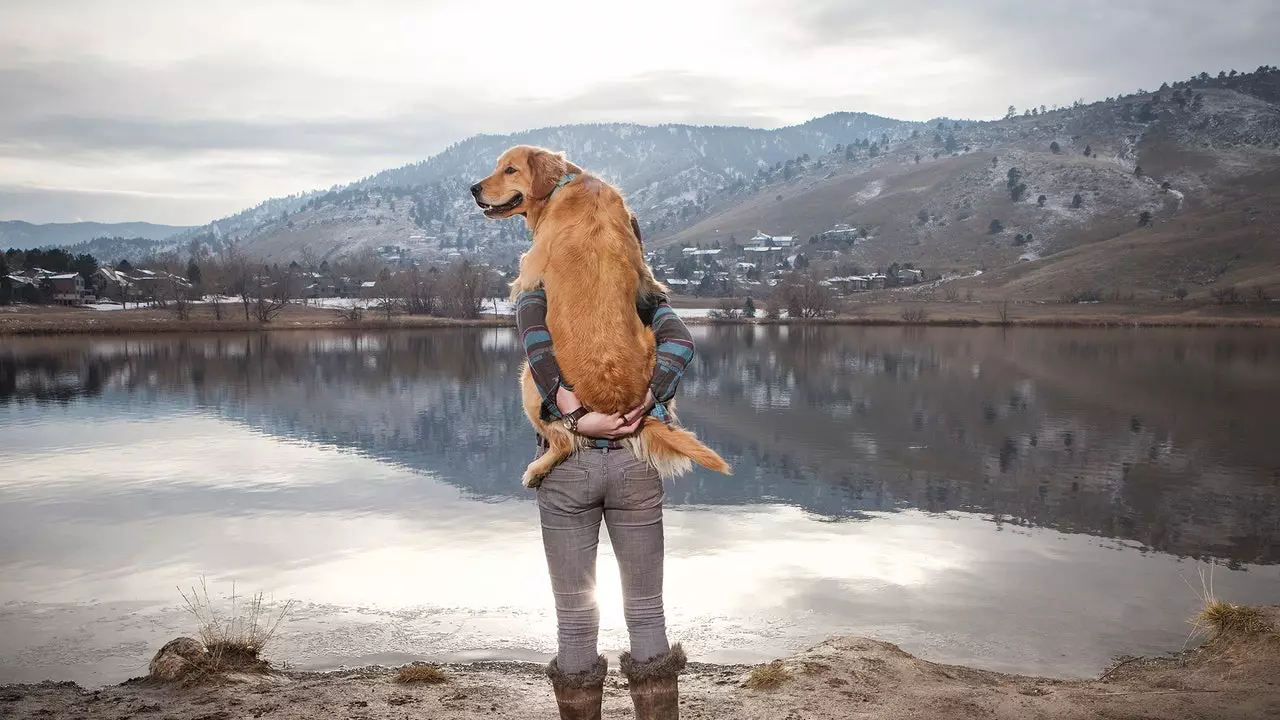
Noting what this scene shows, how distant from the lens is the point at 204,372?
1578 inches

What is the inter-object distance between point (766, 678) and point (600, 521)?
3.25 meters

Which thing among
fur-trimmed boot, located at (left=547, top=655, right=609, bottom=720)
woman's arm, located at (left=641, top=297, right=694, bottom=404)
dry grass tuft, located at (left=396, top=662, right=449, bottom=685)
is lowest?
dry grass tuft, located at (left=396, top=662, right=449, bottom=685)

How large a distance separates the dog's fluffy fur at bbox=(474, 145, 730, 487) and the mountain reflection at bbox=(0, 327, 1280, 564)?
11.3m

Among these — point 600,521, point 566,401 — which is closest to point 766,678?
point 600,521

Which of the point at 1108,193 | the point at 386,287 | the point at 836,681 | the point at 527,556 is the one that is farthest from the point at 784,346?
the point at 1108,193

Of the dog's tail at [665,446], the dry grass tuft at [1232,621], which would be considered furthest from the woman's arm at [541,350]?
the dry grass tuft at [1232,621]

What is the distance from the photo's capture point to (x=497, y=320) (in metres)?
95.5

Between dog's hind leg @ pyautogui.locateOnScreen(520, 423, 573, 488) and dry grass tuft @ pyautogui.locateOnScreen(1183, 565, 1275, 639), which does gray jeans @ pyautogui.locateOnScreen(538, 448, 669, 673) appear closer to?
dog's hind leg @ pyautogui.locateOnScreen(520, 423, 573, 488)

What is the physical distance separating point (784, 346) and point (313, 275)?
137 meters

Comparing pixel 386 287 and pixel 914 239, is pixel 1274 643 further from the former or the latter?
pixel 914 239

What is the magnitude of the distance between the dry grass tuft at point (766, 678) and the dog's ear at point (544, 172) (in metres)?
4.01

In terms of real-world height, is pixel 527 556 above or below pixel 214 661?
below

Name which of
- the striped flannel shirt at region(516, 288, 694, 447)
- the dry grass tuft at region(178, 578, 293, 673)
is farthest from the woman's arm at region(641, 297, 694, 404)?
the dry grass tuft at region(178, 578, 293, 673)

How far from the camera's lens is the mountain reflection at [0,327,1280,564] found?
15695 millimetres
